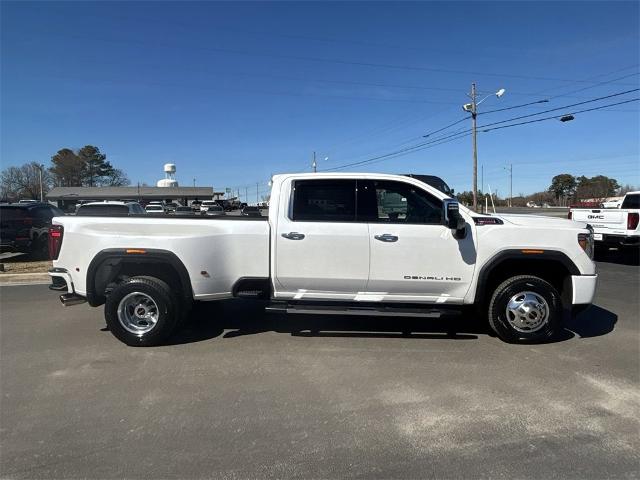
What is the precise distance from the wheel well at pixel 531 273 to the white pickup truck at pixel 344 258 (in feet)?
0.08

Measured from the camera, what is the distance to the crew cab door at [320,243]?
536 cm

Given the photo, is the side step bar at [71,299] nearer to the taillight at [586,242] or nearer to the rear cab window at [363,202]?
the rear cab window at [363,202]

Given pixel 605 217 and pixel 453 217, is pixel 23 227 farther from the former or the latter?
pixel 605 217

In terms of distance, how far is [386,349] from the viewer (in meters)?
5.34

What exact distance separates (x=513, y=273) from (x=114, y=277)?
4759 mm

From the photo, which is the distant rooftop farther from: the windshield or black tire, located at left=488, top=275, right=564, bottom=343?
black tire, located at left=488, top=275, right=564, bottom=343

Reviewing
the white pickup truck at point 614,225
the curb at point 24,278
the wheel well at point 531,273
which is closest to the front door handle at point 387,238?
the wheel well at point 531,273

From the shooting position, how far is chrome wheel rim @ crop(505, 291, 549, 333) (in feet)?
17.8

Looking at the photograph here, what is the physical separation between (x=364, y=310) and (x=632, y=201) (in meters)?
13.1

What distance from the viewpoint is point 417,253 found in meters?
5.35

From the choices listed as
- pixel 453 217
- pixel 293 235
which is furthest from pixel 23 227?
pixel 453 217

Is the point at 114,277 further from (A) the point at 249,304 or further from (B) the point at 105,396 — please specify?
(A) the point at 249,304

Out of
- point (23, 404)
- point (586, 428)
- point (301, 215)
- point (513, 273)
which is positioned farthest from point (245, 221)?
point (586, 428)

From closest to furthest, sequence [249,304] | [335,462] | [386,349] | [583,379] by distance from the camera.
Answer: [335,462]
[583,379]
[386,349]
[249,304]
